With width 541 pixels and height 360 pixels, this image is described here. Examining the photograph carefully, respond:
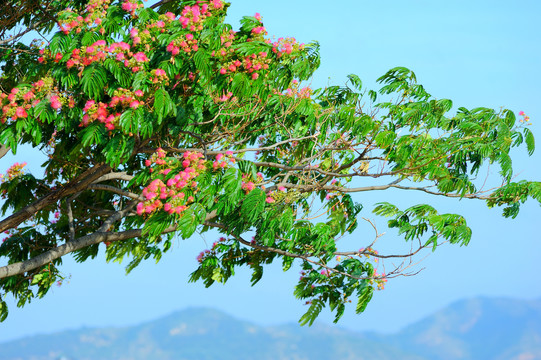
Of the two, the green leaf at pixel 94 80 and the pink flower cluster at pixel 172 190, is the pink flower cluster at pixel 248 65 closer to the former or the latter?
the pink flower cluster at pixel 172 190

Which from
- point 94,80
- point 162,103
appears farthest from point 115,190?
point 162,103

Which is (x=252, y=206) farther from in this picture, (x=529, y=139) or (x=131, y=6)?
(x=529, y=139)

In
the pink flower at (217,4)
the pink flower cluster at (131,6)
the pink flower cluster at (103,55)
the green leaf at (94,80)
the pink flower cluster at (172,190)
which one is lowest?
the pink flower cluster at (172,190)

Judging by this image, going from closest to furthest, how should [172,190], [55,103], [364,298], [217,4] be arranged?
[172,190] < [55,103] < [217,4] < [364,298]

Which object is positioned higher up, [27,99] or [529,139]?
[529,139]

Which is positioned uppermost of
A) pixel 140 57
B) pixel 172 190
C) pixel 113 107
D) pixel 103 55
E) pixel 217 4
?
pixel 217 4

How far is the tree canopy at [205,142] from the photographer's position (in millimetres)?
8211

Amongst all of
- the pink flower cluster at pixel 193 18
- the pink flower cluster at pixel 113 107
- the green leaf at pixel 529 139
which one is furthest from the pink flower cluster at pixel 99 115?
the green leaf at pixel 529 139

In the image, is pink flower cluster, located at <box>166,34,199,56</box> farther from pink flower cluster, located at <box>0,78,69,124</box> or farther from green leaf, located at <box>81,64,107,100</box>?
pink flower cluster, located at <box>0,78,69,124</box>

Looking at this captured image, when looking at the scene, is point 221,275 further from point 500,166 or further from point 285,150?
point 500,166

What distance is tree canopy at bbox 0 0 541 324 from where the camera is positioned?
8.21m

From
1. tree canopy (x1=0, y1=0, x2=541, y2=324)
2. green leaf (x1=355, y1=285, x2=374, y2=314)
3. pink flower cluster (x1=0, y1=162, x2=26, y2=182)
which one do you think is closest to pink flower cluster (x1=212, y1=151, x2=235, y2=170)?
tree canopy (x1=0, y1=0, x2=541, y2=324)

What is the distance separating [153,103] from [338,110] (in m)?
3.20

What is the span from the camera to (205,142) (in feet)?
33.9
